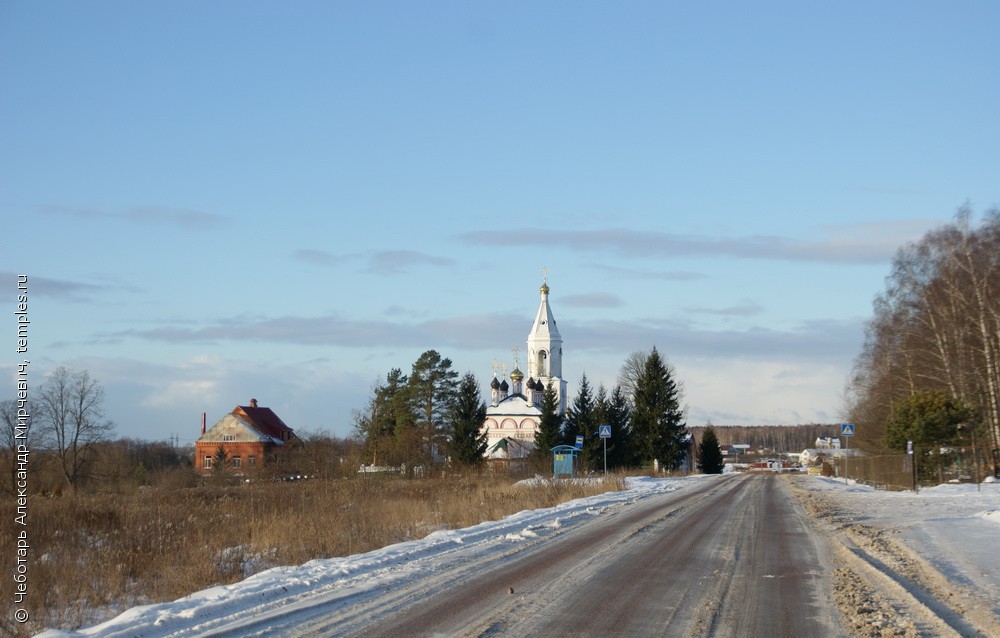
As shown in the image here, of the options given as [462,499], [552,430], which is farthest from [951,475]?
[552,430]

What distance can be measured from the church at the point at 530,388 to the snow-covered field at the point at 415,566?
3055 inches

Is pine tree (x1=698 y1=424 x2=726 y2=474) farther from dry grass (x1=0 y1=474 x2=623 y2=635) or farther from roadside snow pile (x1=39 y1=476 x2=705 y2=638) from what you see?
roadside snow pile (x1=39 y1=476 x2=705 y2=638)

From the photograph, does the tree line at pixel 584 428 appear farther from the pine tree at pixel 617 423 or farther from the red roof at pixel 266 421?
the red roof at pixel 266 421

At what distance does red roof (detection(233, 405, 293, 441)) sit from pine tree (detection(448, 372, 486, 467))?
24.9 meters

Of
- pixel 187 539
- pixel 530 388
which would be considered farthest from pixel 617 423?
pixel 187 539

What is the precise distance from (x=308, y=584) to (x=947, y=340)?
39.6 metres

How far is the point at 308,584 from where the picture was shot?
11688 millimetres

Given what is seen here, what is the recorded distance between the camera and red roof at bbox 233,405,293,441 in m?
93.3

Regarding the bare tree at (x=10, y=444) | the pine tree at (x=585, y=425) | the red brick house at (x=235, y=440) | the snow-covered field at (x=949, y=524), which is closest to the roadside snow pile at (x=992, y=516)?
the snow-covered field at (x=949, y=524)

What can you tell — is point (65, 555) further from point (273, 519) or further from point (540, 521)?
point (540, 521)

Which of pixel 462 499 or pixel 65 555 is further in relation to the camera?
pixel 462 499

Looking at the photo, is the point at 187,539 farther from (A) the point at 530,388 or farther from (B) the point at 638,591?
(A) the point at 530,388

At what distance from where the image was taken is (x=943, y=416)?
118 feet

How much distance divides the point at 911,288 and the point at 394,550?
129ft
